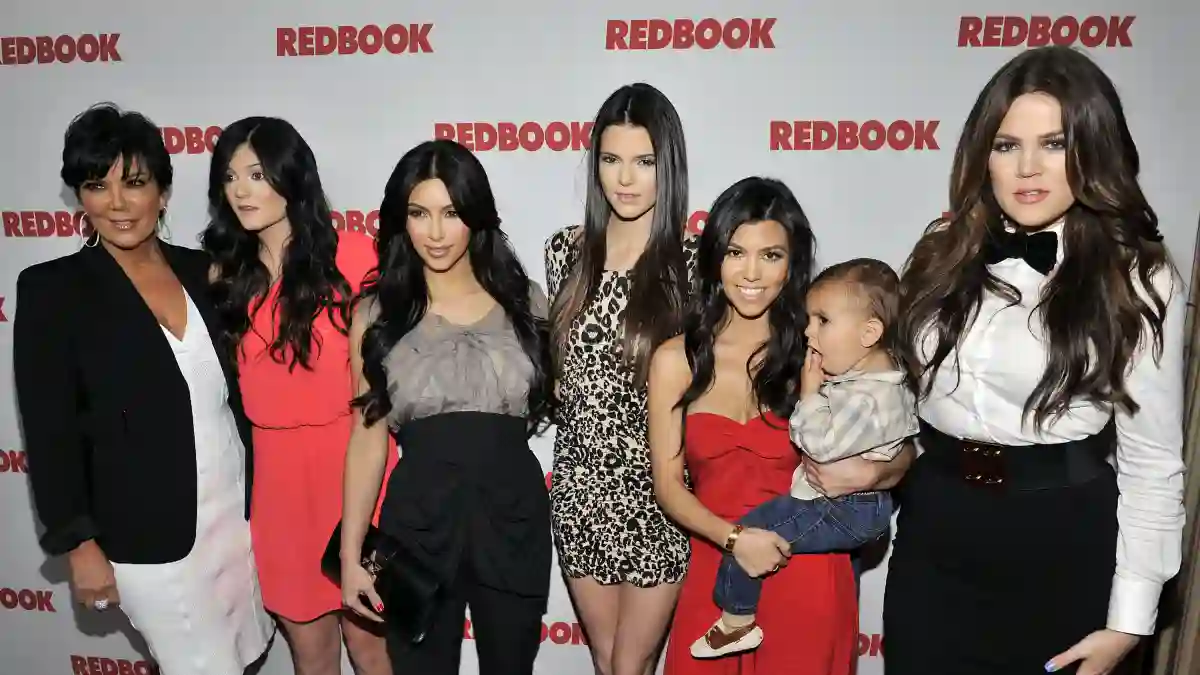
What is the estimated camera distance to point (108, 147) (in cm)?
224

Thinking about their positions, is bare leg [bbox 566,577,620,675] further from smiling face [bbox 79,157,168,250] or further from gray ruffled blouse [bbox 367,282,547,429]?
smiling face [bbox 79,157,168,250]

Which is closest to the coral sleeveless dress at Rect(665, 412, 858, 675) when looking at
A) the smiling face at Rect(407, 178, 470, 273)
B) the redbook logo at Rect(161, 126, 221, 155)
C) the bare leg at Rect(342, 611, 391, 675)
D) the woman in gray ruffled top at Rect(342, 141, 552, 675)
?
the woman in gray ruffled top at Rect(342, 141, 552, 675)

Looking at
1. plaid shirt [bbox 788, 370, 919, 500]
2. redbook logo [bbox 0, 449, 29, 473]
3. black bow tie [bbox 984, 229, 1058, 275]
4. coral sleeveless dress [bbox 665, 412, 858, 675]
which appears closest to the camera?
black bow tie [bbox 984, 229, 1058, 275]

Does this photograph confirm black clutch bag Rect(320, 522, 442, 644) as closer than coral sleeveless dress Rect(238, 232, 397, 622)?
Yes

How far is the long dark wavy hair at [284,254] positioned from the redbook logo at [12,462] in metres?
1.54

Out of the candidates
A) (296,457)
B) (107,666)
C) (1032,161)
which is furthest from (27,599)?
(1032,161)

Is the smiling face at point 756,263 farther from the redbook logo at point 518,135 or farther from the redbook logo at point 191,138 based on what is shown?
the redbook logo at point 191,138

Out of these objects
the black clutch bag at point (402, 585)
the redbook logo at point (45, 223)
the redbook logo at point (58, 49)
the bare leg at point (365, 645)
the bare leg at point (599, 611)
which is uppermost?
the redbook logo at point (58, 49)

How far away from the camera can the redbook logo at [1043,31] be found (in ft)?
8.44

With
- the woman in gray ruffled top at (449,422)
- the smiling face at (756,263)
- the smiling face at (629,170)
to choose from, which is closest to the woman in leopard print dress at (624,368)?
the smiling face at (629,170)

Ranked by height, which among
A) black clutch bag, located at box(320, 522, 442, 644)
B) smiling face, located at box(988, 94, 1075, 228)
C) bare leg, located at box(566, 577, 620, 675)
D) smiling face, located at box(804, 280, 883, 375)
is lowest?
bare leg, located at box(566, 577, 620, 675)

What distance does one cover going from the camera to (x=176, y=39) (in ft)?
9.44

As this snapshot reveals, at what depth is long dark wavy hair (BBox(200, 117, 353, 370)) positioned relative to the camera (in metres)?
2.29

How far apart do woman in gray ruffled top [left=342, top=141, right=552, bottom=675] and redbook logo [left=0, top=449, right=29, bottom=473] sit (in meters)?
1.83
